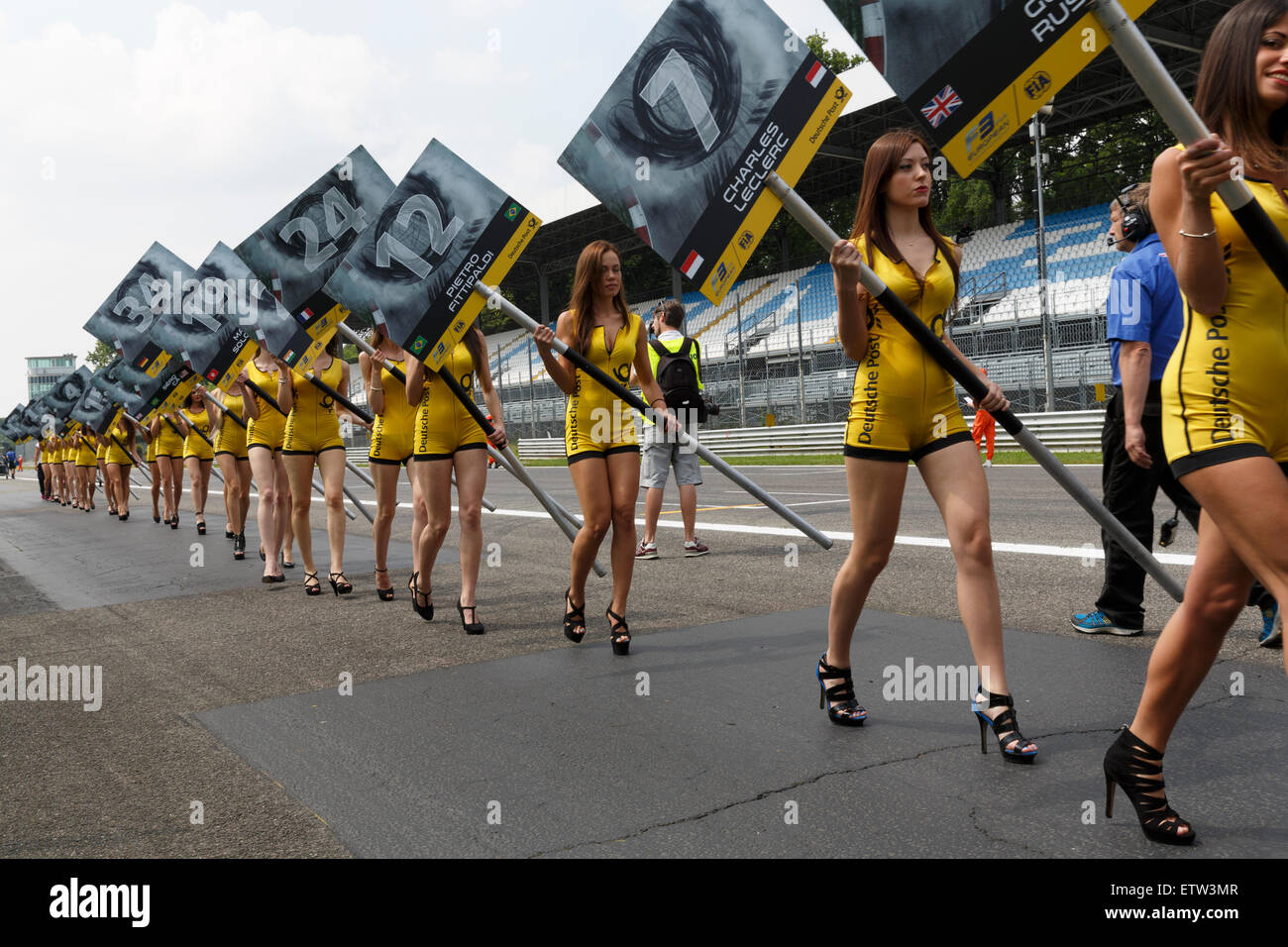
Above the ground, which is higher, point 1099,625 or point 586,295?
point 586,295

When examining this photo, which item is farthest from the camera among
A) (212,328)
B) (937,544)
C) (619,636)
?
(212,328)

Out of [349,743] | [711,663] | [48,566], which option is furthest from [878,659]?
[48,566]

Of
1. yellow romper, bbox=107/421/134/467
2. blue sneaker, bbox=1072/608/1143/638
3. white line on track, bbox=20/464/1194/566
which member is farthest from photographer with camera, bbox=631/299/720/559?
yellow romper, bbox=107/421/134/467

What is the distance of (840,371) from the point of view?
29.9 m

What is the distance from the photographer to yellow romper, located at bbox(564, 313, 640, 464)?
5.69 meters

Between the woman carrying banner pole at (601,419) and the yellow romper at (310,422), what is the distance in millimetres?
3193

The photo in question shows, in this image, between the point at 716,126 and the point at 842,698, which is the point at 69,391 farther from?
the point at 842,698

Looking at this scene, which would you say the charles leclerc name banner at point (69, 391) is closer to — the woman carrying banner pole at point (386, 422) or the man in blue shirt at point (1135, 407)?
the woman carrying banner pole at point (386, 422)

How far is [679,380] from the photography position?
9508 mm

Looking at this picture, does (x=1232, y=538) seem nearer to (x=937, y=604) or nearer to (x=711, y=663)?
(x=711, y=663)

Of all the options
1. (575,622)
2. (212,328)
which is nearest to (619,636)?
(575,622)

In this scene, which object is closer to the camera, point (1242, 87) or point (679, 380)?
point (1242, 87)

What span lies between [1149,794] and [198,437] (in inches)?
527

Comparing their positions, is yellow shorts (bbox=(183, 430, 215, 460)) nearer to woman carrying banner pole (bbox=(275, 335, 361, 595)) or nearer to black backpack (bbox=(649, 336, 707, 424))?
woman carrying banner pole (bbox=(275, 335, 361, 595))
